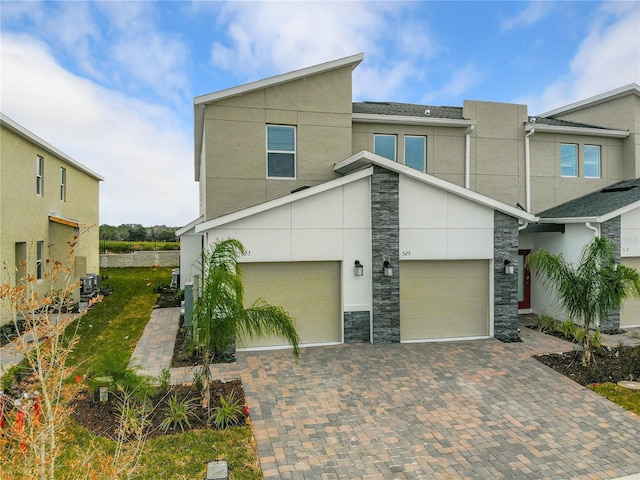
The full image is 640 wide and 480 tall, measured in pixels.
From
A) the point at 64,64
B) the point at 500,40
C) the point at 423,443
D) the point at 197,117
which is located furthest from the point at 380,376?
the point at 500,40

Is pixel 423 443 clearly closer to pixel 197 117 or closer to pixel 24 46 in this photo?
pixel 197 117

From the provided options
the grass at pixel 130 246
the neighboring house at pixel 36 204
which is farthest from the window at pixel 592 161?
the grass at pixel 130 246

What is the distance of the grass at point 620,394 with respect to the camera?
754 centimetres

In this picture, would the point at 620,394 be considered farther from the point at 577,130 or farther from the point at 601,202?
the point at 577,130

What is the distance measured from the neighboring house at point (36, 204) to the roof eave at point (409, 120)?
29.2 ft

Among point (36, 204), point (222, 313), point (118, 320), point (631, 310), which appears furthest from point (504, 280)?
point (36, 204)

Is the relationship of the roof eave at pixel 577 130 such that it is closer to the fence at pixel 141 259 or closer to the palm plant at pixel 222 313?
the palm plant at pixel 222 313

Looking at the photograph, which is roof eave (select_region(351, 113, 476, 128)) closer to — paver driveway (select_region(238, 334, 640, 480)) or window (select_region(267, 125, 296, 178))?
window (select_region(267, 125, 296, 178))

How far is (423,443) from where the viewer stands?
621cm

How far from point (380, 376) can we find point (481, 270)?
510cm

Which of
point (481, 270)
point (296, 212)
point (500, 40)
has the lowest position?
point (481, 270)

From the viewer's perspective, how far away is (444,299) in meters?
11.8

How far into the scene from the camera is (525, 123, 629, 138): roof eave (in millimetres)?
14922

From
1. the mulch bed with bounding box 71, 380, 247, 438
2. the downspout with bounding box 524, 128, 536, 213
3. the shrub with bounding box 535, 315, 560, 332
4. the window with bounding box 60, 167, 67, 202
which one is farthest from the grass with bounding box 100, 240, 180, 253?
the shrub with bounding box 535, 315, 560, 332
